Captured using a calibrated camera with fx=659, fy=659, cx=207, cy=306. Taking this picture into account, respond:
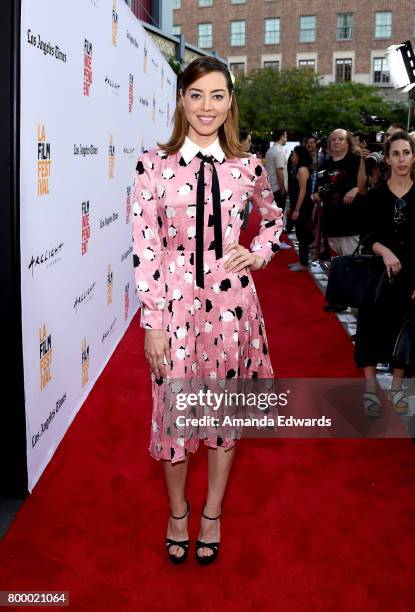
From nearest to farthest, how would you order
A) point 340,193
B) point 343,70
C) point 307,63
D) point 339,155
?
point 340,193, point 339,155, point 343,70, point 307,63

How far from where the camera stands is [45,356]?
3.18 metres

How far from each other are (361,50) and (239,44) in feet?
25.0

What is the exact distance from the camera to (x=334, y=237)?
21.5 ft

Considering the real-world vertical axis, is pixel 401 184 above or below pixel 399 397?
above

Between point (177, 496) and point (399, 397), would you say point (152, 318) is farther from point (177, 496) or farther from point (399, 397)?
point (399, 397)

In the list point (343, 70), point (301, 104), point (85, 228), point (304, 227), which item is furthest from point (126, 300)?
point (343, 70)

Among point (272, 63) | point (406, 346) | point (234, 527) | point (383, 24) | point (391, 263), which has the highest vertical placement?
point (383, 24)

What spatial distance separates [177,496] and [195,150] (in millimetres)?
1268

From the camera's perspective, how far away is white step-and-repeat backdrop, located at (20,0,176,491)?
9.44ft

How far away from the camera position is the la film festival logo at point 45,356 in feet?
10.2

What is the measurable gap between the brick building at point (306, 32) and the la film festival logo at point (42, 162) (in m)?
37.4

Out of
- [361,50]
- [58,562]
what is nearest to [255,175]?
[58,562]

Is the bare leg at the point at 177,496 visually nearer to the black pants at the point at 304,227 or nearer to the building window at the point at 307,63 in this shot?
the black pants at the point at 304,227

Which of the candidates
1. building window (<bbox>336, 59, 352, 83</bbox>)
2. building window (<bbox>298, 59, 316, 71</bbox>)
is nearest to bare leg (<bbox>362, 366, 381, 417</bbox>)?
building window (<bbox>336, 59, 352, 83</bbox>)
